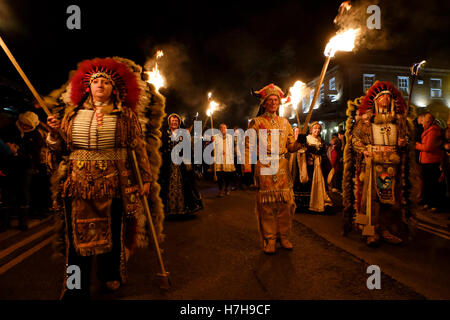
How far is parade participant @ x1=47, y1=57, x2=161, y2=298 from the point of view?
261 centimetres

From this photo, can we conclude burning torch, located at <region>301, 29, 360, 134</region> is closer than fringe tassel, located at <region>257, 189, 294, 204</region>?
Yes

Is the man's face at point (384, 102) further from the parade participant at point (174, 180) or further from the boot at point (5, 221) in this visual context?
the boot at point (5, 221)

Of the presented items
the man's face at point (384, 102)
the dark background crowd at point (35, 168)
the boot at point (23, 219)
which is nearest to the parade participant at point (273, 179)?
the dark background crowd at point (35, 168)

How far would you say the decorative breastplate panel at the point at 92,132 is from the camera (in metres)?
2.64

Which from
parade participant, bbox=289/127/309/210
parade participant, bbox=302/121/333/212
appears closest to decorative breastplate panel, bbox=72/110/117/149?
parade participant, bbox=289/127/309/210

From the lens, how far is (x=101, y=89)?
8.91ft

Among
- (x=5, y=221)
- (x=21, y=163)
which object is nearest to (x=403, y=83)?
(x=21, y=163)

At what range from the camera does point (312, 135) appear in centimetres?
693

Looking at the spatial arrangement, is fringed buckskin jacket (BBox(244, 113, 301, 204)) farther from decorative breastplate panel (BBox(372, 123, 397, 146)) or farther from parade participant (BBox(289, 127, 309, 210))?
parade participant (BBox(289, 127, 309, 210))

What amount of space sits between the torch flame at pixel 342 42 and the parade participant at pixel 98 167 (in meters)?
2.46

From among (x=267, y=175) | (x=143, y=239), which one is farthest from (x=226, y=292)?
(x=267, y=175)

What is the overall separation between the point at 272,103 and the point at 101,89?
8.03 ft

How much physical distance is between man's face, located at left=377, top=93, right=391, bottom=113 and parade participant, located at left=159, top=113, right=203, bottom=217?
3897mm
